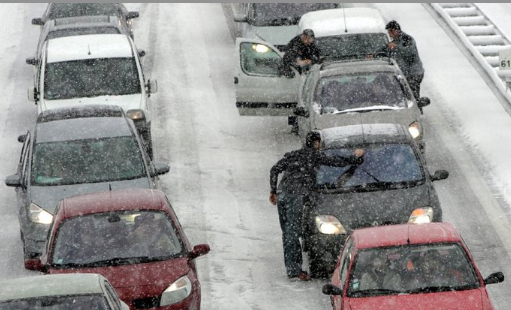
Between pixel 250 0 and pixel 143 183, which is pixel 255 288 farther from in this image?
pixel 250 0

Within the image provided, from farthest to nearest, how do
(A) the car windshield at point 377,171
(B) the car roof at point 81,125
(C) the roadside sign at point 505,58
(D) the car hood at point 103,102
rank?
(D) the car hood at point 103,102 → (C) the roadside sign at point 505,58 → (B) the car roof at point 81,125 → (A) the car windshield at point 377,171

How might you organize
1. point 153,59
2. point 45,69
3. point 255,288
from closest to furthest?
point 255,288 → point 45,69 → point 153,59

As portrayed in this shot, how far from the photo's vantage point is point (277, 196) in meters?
18.0

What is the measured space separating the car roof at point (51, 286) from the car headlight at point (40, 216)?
5.02 m

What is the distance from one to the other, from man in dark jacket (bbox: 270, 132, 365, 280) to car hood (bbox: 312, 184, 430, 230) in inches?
10.1

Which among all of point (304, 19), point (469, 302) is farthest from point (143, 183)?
point (304, 19)

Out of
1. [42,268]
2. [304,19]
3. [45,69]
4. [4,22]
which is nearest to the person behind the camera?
[42,268]

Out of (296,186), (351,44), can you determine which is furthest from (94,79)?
(296,186)

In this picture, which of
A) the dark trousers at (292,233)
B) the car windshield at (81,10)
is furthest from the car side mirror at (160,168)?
the car windshield at (81,10)

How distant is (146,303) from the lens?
14828mm

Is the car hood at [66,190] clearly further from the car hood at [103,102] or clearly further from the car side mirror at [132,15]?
the car side mirror at [132,15]

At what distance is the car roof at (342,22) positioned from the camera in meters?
24.3

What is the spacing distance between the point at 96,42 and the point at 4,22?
10.1m

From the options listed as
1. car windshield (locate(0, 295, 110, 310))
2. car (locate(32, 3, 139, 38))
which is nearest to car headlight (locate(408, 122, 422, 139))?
car windshield (locate(0, 295, 110, 310))
